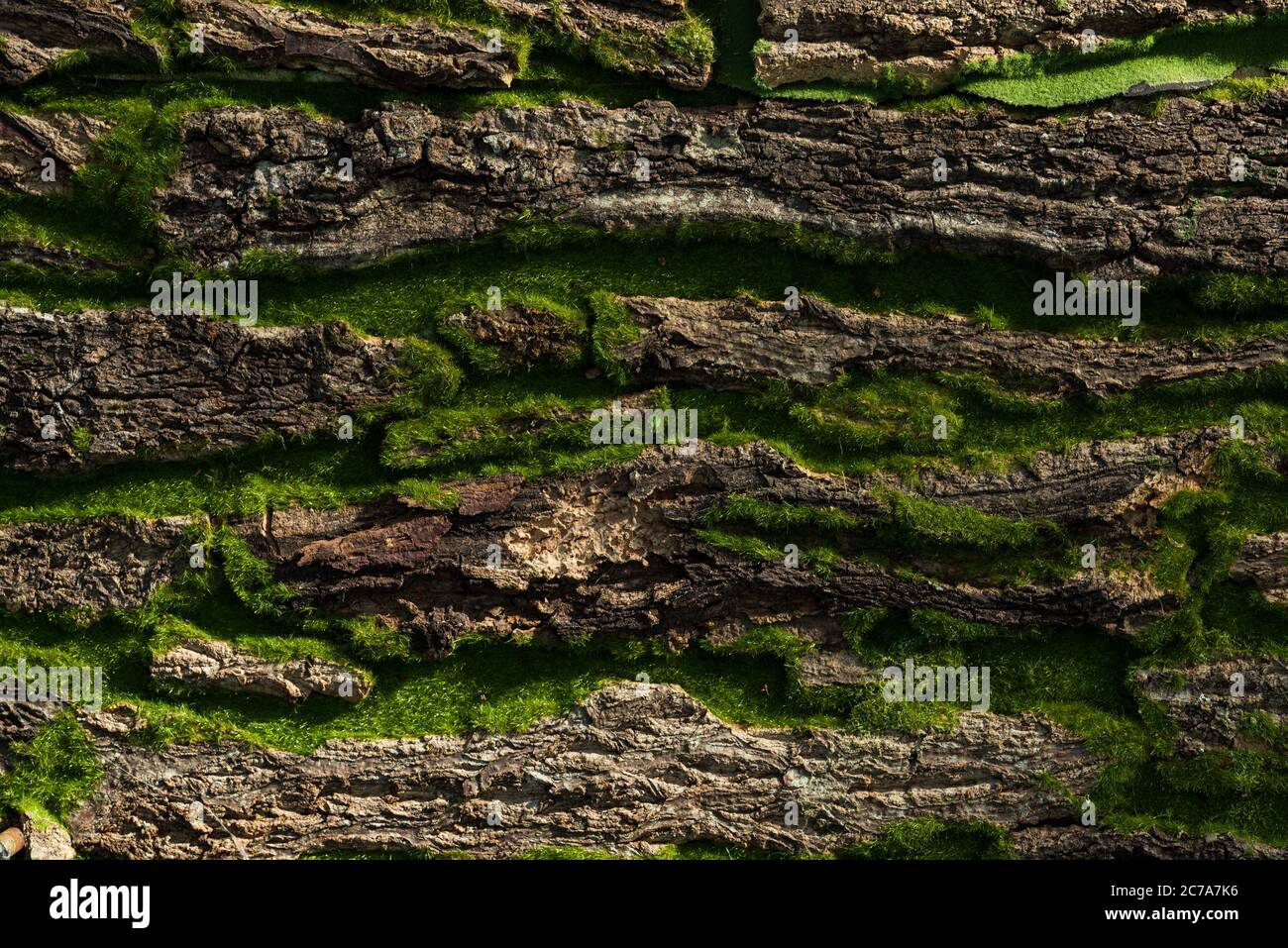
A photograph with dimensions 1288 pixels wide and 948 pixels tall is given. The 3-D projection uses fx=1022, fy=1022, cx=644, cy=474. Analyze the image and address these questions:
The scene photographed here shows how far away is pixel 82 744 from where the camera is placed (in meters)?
15.3

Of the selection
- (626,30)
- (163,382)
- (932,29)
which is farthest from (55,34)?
(932,29)

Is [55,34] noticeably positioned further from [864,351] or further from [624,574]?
[864,351]

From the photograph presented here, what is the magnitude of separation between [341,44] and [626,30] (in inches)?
174

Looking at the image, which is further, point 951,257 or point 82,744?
point 951,257

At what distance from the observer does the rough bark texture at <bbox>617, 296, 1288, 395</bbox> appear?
51.9ft

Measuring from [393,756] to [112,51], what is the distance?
1160 centimetres

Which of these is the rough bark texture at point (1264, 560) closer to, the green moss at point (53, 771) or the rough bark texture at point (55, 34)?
the green moss at point (53, 771)

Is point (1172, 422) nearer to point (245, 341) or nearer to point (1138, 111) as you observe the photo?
point (1138, 111)

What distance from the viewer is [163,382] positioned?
1556cm

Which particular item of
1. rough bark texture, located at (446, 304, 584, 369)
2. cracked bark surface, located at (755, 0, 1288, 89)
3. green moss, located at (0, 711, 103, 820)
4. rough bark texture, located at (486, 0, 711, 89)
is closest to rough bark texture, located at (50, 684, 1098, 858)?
green moss, located at (0, 711, 103, 820)

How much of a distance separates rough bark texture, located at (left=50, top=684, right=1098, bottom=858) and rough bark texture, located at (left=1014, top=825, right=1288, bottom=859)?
1.08ft

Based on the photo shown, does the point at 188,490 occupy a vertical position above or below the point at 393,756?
above

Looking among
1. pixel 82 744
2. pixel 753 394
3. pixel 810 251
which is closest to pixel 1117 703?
pixel 753 394

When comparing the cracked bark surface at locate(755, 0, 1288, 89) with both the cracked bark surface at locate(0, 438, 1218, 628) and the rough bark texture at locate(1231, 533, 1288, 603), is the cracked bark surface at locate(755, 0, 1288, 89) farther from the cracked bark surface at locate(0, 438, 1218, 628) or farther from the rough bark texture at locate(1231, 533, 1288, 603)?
the rough bark texture at locate(1231, 533, 1288, 603)
